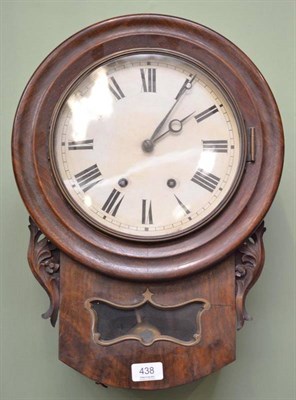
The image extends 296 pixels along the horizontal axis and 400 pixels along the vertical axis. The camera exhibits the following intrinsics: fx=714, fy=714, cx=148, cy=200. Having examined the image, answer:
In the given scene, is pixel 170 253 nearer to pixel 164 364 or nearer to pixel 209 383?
pixel 164 364

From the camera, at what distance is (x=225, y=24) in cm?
140

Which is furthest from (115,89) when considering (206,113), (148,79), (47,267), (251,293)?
(251,293)

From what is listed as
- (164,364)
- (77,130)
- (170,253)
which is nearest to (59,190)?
(77,130)

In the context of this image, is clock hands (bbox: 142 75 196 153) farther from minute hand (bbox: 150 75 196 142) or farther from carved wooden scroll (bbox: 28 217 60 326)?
carved wooden scroll (bbox: 28 217 60 326)

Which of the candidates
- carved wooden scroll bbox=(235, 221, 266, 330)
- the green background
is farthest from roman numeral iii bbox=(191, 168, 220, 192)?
the green background

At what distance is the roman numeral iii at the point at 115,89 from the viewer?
1203 mm

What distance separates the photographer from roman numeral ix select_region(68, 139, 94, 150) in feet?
3.91

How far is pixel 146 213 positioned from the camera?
1.18 m

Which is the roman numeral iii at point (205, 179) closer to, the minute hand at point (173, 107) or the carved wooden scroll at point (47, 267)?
the minute hand at point (173, 107)

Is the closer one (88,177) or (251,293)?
(88,177)

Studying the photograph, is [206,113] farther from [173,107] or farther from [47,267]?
[47,267]

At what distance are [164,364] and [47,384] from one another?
0.31 metres

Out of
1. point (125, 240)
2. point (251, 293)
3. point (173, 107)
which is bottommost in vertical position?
point (251, 293)

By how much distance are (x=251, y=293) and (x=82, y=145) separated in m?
0.45
